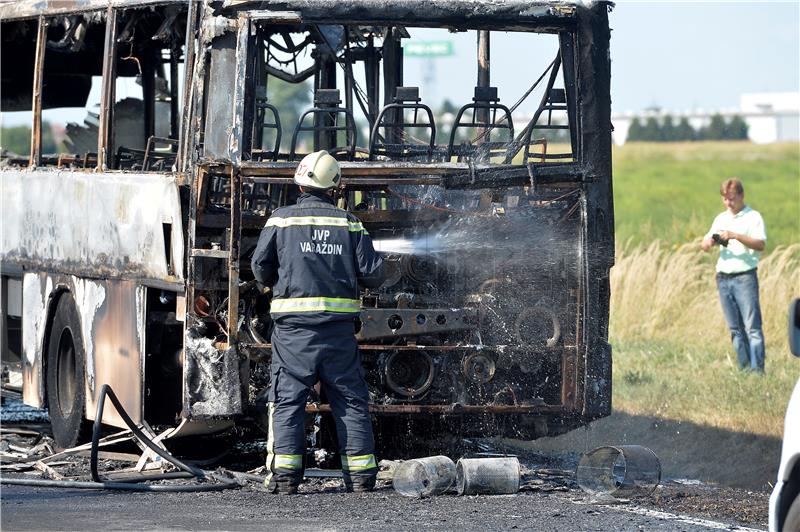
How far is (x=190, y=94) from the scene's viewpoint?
27.4ft

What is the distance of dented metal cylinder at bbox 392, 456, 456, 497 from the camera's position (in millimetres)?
7727

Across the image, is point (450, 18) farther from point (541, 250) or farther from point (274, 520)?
point (274, 520)

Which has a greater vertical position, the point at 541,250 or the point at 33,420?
the point at 541,250

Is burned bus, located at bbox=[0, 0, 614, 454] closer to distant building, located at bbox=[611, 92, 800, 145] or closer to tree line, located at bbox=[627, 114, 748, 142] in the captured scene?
tree line, located at bbox=[627, 114, 748, 142]

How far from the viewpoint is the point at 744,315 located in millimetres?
12445

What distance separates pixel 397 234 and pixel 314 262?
108 cm

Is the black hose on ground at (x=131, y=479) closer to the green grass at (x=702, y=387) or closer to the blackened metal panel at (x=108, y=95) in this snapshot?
the blackened metal panel at (x=108, y=95)

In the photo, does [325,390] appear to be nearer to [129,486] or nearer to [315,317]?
[315,317]

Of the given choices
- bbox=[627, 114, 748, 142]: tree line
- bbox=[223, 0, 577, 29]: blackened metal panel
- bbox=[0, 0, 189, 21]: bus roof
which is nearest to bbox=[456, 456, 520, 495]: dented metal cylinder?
bbox=[223, 0, 577, 29]: blackened metal panel

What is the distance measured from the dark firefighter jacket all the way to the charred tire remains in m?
2.33

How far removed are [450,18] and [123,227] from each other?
7.70ft

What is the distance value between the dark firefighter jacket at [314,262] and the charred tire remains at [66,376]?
7.66ft

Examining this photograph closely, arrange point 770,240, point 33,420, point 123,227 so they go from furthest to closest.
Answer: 1. point 770,240
2. point 33,420
3. point 123,227

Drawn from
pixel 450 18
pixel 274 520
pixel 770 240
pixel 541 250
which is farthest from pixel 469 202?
pixel 770 240
